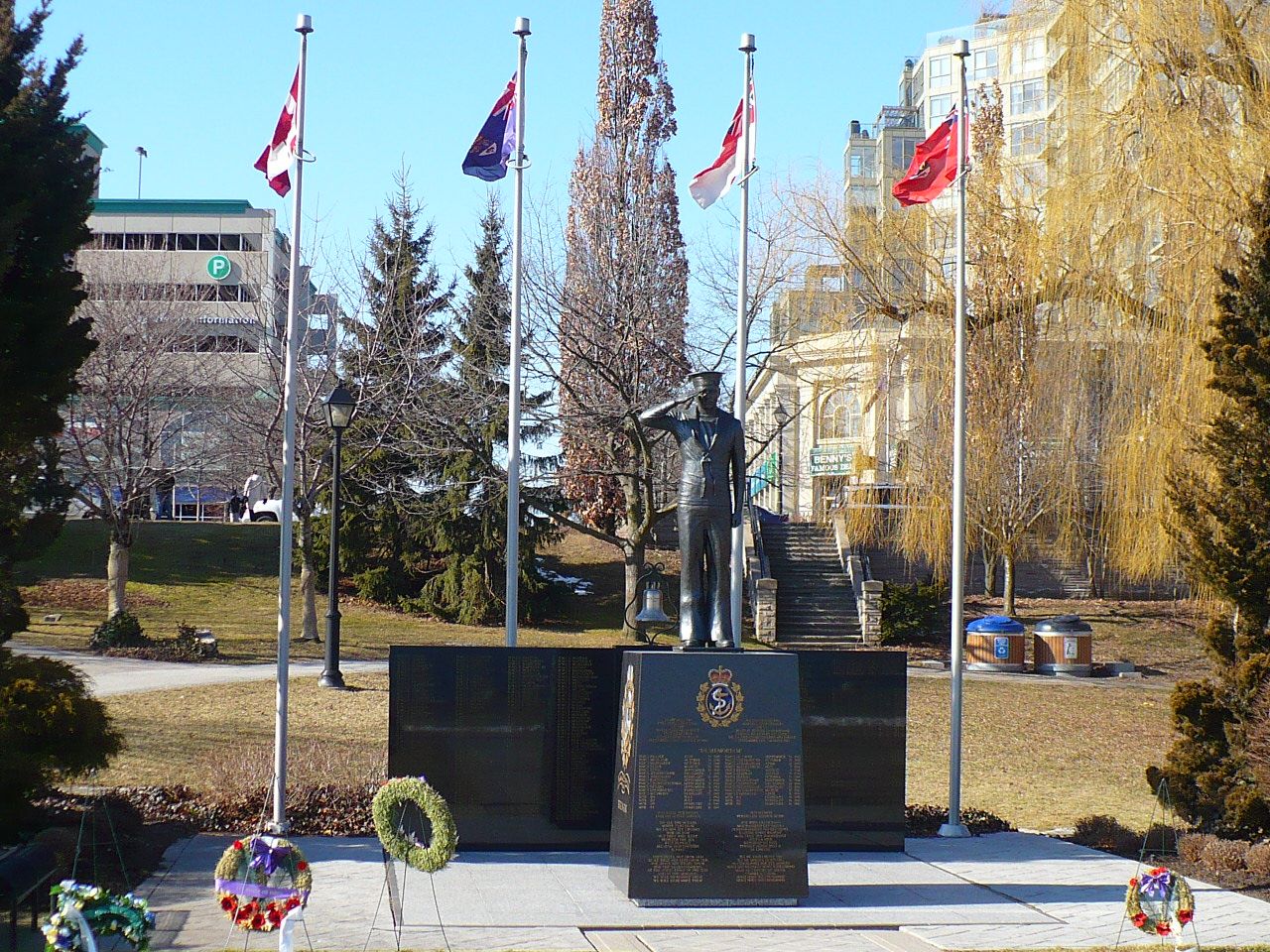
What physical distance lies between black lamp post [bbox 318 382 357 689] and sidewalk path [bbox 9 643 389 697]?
194cm

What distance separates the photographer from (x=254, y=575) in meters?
38.7

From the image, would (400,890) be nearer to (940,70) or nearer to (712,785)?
(712,785)

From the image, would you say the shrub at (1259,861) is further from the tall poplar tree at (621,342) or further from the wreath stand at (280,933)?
the tall poplar tree at (621,342)

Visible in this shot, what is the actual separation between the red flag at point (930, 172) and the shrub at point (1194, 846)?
23.5 feet

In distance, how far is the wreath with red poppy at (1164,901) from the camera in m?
8.16

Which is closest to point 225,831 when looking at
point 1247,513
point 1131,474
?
point 1247,513

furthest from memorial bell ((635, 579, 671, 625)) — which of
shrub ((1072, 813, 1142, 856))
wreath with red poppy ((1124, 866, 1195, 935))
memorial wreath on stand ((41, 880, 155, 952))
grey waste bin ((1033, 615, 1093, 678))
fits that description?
grey waste bin ((1033, 615, 1093, 678))

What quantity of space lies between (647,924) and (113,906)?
158 inches

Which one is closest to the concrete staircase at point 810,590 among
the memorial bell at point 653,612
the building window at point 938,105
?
the memorial bell at point 653,612

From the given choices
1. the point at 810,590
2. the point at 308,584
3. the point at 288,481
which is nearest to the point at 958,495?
the point at 288,481

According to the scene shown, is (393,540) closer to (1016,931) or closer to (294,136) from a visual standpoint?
(294,136)

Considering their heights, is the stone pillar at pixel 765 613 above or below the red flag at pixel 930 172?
below

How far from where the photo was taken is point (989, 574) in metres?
37.8

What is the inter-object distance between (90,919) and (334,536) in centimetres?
1384
